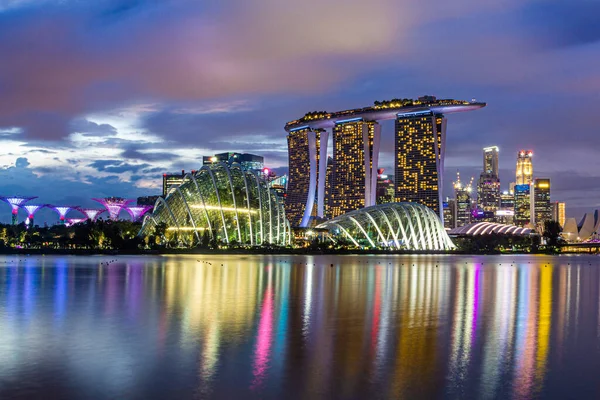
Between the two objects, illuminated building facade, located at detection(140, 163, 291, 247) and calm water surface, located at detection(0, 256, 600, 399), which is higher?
illuminated building facade, located at detection(140, 163, 291, 247)

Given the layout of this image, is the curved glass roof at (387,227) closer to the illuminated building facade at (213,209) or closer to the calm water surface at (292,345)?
the illuminated building facade at (213,209)

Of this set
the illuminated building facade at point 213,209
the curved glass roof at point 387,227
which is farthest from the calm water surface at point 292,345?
the curved glass roof at point 387,227

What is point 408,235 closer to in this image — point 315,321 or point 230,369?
point 315,321

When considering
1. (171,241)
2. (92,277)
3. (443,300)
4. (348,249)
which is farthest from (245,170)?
(443,300)

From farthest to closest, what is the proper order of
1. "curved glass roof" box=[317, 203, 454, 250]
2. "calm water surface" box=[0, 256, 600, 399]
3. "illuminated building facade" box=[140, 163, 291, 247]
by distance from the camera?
"curved glass roof" box=[317, 203, 454, 250] → "illuminated building facade" box=[140, 163, 291, 247] → "calm water surface" box=[0, 256, 600, 399]

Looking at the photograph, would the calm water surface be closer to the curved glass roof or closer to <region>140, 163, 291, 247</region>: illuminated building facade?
<region>140, 163, 291, 247</region>: illuminated building facade

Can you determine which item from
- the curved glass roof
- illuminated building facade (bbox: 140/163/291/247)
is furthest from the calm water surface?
the curved glass roof

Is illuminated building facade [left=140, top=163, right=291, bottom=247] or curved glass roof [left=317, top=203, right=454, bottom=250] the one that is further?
curved glass roof [left=317, top=203, right=454, bottom=250]
